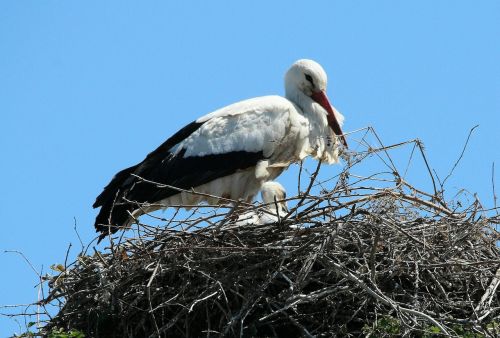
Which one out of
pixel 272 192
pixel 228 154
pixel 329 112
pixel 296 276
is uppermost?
pixel 329 112

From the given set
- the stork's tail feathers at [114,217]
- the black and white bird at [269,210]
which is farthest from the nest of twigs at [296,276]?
the stork's tail feathers at [114,217]

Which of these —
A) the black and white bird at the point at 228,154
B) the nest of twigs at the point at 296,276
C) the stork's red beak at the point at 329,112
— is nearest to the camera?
the nest of twigs at the point at 296,276

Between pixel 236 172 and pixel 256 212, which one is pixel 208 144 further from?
pixel 256 212

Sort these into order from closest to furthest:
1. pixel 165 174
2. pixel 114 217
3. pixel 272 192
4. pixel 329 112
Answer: pixel 272 192 → pixel 114 217 → pixel 165 174 → pixel 329 112

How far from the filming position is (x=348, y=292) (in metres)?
6.55

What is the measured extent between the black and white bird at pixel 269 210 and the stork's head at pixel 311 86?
93cm

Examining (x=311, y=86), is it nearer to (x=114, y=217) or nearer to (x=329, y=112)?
(x=329, y=112)

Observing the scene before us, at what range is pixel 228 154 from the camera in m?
8.57

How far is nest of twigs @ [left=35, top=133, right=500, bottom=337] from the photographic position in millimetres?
6535

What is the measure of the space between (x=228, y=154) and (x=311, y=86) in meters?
0.84

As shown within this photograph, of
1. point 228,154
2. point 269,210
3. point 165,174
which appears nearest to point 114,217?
point 165,174

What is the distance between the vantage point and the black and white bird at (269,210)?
266 inches

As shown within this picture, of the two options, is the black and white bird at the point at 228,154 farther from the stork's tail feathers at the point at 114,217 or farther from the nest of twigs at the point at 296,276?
the nest of twigs at the point at 296,276

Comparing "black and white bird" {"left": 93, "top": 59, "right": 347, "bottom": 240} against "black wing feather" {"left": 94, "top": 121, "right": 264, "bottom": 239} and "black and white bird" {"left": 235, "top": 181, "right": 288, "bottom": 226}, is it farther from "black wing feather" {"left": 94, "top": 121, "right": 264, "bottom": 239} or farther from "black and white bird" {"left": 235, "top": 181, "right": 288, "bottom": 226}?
"black and white bird" {"left": 235, "top": 181, "right": 288, "bottom": 226}
